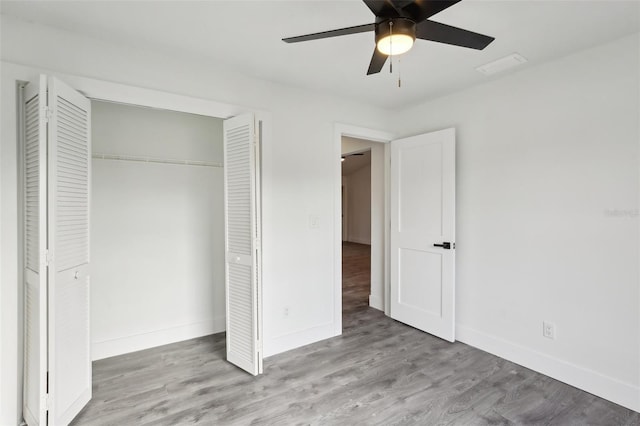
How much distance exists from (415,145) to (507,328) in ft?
6.60

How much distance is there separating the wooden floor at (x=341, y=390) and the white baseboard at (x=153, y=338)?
0.09 meters

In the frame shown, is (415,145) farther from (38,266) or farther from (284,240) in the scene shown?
(38,266)

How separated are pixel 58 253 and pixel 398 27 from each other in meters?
2.22

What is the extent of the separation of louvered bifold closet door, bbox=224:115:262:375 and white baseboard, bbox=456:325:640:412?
2.09 m

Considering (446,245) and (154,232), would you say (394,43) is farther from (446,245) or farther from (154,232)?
(154,232)

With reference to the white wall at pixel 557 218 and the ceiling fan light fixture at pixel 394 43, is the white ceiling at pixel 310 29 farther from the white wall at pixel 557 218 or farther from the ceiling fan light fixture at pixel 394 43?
the ceiling fan light fixture at pixel 394 43

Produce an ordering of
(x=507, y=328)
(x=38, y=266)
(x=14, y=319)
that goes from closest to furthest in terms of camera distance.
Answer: (x=38, y=266) < (x=14, y=319) < (x=507, y=328)

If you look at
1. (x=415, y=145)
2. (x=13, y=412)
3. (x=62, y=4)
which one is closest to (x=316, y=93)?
(x=415, y=145)

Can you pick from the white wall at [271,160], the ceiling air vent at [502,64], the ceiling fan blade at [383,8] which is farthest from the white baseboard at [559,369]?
the ceiling fan blade at [383,8]

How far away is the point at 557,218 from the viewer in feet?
8.39

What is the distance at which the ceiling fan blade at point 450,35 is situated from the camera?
1.54 m

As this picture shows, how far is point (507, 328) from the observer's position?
2891mm

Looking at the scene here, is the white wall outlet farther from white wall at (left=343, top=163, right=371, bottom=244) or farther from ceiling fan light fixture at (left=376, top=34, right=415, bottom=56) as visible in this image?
white wall at (left=343, top=163, right=371, bottom=244)

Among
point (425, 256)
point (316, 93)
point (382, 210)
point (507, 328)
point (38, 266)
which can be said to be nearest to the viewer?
point (38, 266)
